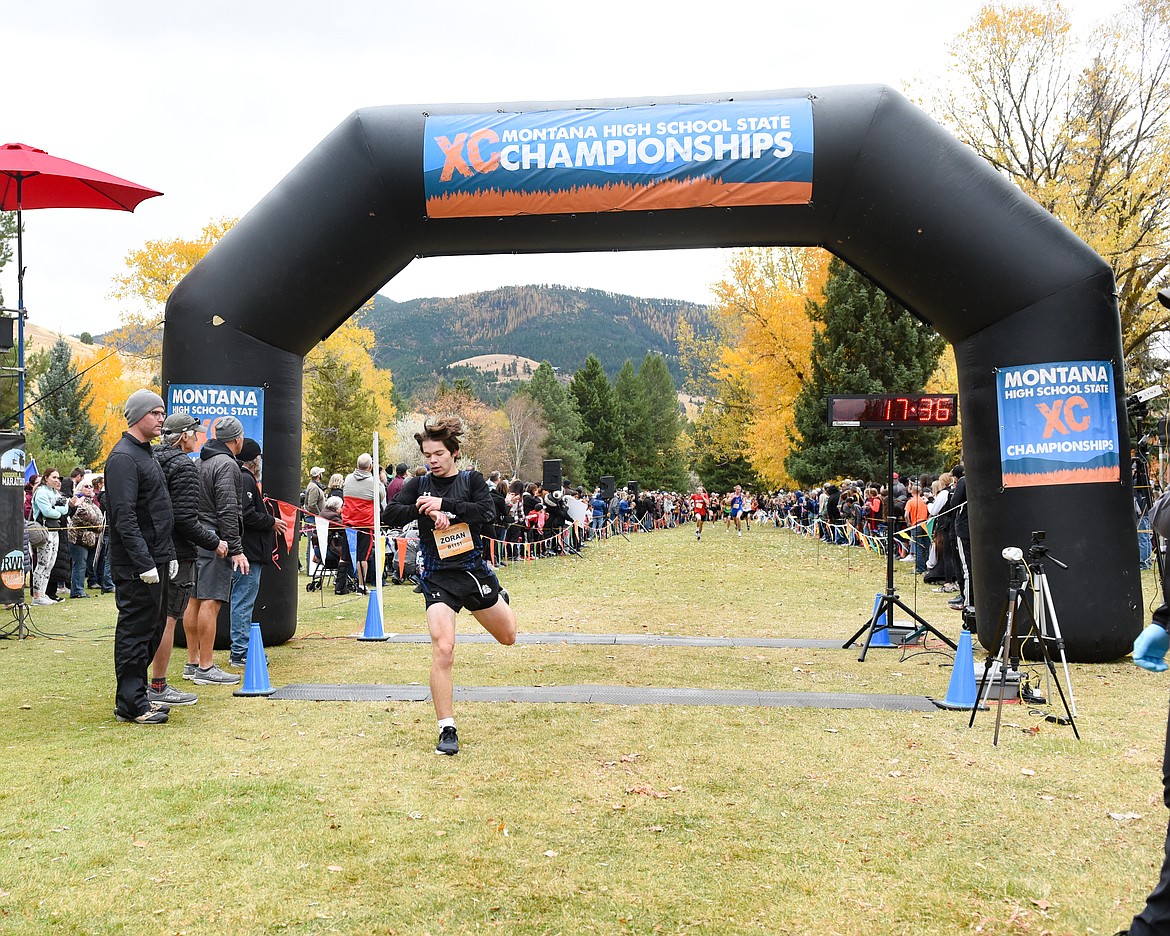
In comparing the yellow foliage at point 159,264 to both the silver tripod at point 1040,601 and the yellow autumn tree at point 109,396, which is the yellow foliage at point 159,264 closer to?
the yellow autumn tree at point 109,396

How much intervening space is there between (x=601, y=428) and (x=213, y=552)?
7832 centimetres

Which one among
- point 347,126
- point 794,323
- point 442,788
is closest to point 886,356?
point 794,323

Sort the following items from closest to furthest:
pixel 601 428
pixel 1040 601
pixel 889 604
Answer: pixel 1040 601 → pixel 889 604 → pixel 601 428

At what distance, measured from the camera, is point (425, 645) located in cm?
1031

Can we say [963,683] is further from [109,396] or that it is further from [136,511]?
[109,396]

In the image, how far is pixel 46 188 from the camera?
36.6 feet

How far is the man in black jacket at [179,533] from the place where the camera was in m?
7.38

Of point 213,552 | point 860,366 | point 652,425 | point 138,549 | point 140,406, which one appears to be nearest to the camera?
point 138,549

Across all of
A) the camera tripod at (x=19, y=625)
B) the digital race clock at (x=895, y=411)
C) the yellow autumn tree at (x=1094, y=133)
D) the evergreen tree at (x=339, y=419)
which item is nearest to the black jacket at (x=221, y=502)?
the camera tripod at (x=19, y=625)

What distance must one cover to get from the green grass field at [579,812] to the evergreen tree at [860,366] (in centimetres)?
2134

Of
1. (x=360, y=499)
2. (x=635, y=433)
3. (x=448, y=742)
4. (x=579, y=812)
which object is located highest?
(x=635, y=433)

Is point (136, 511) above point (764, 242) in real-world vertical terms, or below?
below

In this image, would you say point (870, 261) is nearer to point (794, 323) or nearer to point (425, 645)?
point (425, 645)

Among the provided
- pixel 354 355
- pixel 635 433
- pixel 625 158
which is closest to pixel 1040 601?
pixel 625 158
